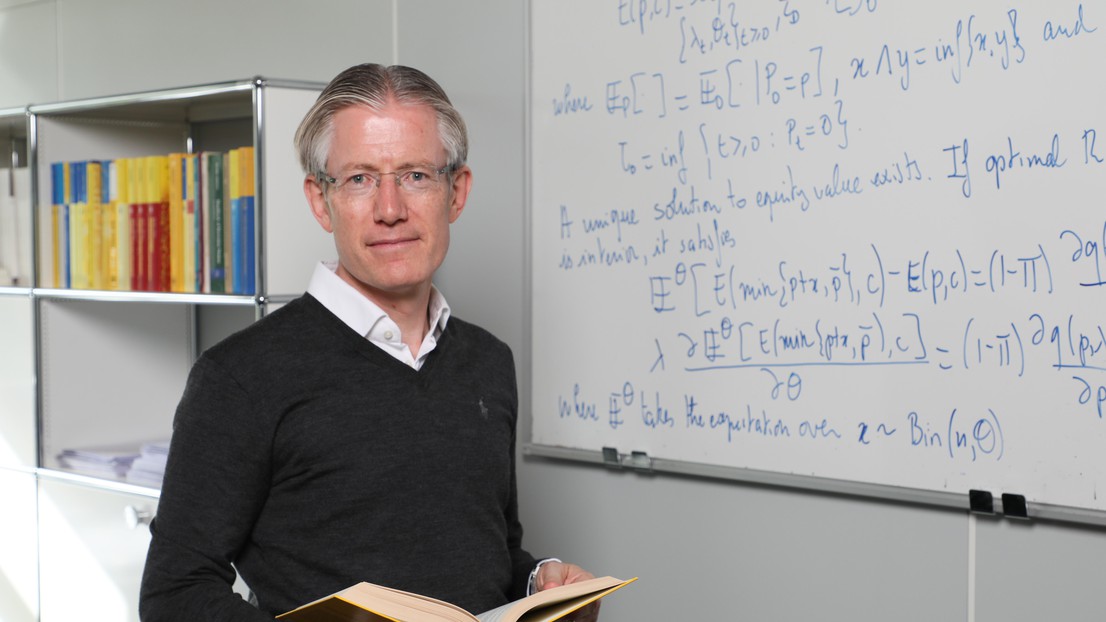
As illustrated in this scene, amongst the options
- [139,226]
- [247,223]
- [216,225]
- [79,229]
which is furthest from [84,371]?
[247,223]

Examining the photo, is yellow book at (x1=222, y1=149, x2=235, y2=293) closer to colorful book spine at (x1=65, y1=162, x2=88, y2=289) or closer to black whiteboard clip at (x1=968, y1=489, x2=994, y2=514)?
colorful book spine at (x1=65, y1=162, x2=88, y2=289)

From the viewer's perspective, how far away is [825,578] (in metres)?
2.00

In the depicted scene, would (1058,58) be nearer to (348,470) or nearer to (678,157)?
(678,157)

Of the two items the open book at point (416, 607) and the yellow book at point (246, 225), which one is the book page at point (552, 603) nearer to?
the open book at point (416, 607)

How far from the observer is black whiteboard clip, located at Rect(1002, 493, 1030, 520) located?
5.74 ft

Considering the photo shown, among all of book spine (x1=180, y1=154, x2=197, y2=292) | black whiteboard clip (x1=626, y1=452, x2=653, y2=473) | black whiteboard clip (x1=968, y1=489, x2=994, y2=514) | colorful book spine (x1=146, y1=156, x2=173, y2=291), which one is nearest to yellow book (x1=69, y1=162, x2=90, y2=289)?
colorful book spine (x1=146, y1=156, x2=173, y2=291)

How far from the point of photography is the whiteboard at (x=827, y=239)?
5.63ft

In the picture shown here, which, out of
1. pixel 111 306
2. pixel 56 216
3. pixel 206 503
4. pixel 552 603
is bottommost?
pixel 552 603

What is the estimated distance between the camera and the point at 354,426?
4.98 feet

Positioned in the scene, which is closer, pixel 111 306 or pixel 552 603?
pixel 552 603

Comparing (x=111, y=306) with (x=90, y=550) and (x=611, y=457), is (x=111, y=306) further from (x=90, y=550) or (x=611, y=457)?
(x=611, y=457)

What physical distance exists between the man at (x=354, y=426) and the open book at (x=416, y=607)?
168mm

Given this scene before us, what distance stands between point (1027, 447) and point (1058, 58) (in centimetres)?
61

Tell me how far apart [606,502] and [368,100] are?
1.11 metres
